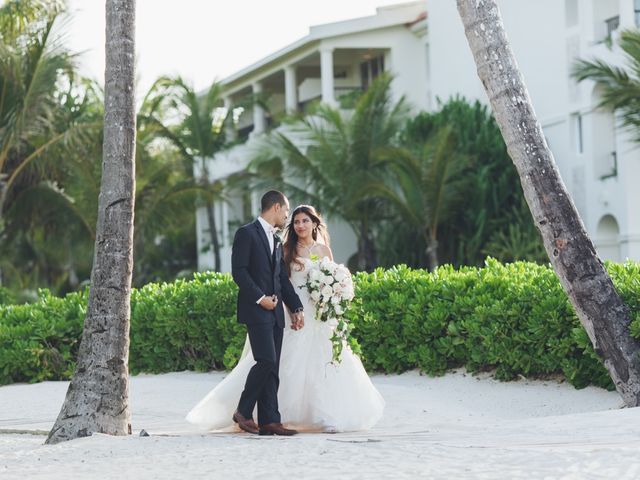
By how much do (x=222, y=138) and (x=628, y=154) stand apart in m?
14.0

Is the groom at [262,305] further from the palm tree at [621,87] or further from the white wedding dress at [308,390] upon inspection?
the palm tree at [621,87]

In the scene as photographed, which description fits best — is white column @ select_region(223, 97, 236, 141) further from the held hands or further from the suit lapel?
the suit lapel

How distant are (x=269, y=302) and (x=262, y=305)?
0.06 m

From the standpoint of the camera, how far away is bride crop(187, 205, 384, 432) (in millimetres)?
9770

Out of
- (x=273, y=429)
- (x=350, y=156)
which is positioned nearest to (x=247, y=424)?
(x=273, y=429)

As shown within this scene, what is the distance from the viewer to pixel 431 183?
27.7 metres

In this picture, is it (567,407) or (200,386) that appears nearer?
(567,407)

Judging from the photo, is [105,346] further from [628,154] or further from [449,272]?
[628,154]

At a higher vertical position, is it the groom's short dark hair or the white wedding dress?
the groom's short dark hair

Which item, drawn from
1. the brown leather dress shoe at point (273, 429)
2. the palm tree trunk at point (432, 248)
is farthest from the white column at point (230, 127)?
the brown leather dress shoe at point (273, 429)

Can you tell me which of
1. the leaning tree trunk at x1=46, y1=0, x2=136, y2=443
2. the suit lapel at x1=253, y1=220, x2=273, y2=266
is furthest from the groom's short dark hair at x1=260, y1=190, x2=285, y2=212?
the leaning tree trunk at x1=46, y1=0, x2=136, y2=443

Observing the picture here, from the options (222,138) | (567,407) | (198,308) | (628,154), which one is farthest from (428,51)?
(567,407)

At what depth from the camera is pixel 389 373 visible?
13.5 meters

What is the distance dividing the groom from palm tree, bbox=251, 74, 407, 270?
19.1m
